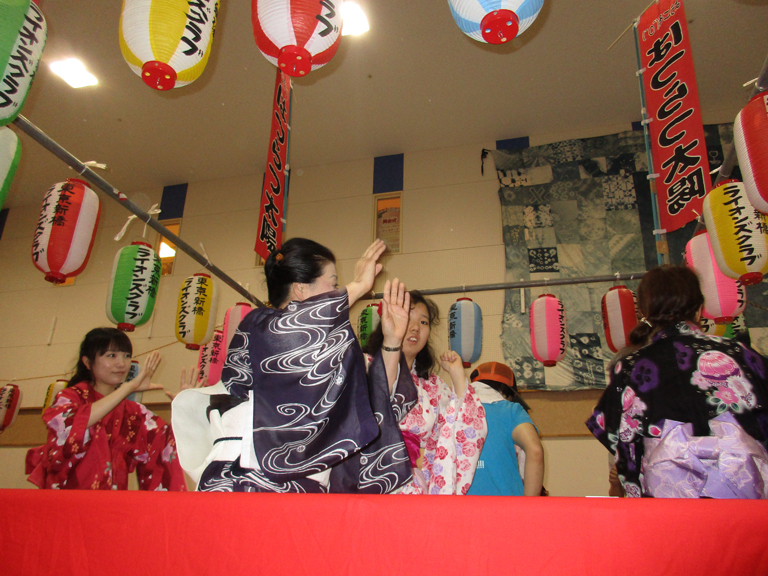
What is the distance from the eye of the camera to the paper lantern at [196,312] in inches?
172

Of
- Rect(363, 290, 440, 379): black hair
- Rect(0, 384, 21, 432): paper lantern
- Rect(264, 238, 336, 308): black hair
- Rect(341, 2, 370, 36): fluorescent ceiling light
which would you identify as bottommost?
Rect(0, 384, 21, 432): paper lantern

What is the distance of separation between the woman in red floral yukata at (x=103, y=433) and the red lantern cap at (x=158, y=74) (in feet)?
4.50

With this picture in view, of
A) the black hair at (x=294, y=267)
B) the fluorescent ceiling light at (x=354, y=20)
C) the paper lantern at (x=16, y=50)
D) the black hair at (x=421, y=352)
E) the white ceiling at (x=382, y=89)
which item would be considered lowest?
the black hair at (x=421, y=352)

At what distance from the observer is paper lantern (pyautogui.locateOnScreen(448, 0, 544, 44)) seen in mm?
1892

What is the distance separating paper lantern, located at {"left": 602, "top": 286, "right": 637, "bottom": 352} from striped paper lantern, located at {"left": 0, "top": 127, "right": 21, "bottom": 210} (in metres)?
4.12

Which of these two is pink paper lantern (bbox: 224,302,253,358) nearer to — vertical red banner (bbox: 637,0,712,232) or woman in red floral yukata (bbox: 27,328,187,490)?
woman in red floral yukata (bbox: 27,328,187,490)

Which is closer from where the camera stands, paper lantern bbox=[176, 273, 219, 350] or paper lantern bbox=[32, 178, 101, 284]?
paper lantern bbox=[32, 178, 101, 284]

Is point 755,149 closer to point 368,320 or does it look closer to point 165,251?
point 368,320

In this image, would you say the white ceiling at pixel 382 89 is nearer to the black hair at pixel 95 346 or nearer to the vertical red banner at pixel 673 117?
the vertical red banner at pixel 673 117

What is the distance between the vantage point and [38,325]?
23.1ft

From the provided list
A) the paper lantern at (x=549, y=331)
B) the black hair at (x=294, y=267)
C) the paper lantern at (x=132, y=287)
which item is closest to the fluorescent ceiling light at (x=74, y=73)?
the paper lantern at (x=132, y=287)

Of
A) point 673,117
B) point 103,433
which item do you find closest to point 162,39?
point 103,433

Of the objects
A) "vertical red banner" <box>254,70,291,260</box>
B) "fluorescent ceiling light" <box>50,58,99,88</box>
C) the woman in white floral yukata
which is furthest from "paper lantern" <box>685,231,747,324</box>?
"fluorescent ceiling light" <box>50,58,99,88</box>

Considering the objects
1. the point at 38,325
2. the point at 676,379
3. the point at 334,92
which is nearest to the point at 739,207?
the point at 676,379
